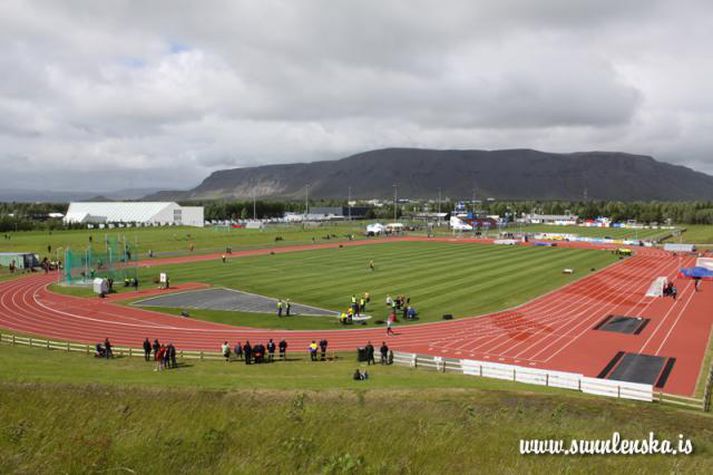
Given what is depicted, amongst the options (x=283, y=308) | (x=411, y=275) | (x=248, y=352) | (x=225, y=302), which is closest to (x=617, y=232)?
(x=411, y=275)

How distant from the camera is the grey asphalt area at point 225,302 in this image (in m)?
46.0

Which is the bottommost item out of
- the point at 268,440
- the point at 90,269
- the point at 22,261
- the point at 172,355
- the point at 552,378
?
the point at 552,378

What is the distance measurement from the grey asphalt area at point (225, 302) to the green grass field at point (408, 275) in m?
2.03

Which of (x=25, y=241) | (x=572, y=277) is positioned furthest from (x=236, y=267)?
(x=25, y=241)

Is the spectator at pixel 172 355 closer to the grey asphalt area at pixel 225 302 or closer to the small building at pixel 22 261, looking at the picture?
the grey asphalt area at pixel 225 302

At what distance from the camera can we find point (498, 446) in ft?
30.4

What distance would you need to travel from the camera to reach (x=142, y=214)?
175125 mm

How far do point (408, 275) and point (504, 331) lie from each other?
88.1 feet

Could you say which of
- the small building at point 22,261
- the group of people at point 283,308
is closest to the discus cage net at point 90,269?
the small building at point 22,261

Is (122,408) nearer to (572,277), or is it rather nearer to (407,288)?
(407,288)

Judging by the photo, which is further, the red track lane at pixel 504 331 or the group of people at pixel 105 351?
the red track lane at pixel 504 331

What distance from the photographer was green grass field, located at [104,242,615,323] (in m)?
50.1

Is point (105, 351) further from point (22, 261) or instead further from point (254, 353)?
point (22, 261)

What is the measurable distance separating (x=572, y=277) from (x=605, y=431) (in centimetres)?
5556
